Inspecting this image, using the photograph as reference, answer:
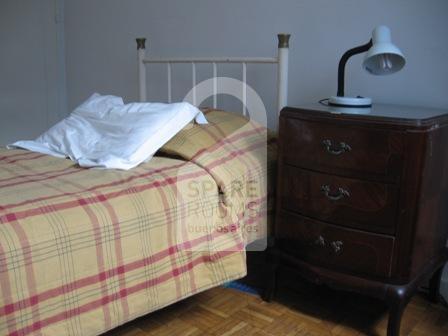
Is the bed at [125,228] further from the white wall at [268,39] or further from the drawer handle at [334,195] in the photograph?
the white wall at [268,39]

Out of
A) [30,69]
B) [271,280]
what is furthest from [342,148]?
[30,69]

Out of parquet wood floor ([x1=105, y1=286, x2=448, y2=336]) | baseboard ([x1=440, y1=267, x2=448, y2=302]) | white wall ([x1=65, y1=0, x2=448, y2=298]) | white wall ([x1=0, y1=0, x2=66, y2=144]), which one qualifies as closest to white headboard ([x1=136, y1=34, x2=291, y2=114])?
white wall ([x1=65, y1=0, x2=448, y2=298])

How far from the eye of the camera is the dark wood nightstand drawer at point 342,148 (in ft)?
4.31

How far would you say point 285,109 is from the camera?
5.06ft

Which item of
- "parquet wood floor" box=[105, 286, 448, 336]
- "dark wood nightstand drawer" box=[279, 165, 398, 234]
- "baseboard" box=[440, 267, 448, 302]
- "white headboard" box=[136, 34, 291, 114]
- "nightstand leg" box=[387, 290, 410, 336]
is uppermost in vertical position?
"white headboard" box=[136, 34, 291, 114]

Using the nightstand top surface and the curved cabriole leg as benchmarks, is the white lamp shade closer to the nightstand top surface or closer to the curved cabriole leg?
the nightstand top surface

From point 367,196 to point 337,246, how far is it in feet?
0.65

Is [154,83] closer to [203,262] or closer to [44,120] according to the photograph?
[44,120]

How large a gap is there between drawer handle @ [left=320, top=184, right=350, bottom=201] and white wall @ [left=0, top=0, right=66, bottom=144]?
245 centimetres

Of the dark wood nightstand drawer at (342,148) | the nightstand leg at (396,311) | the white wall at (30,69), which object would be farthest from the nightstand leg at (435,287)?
the white wall at (30,69)

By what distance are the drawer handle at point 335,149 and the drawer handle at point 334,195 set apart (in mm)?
113

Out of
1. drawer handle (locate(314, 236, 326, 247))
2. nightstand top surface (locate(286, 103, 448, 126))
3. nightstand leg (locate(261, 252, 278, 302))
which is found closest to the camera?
nightstand top surface (locate(286, 103, 448, 126))

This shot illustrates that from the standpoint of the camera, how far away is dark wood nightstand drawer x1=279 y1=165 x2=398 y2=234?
4.45ft

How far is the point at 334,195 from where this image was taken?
1.44 m
